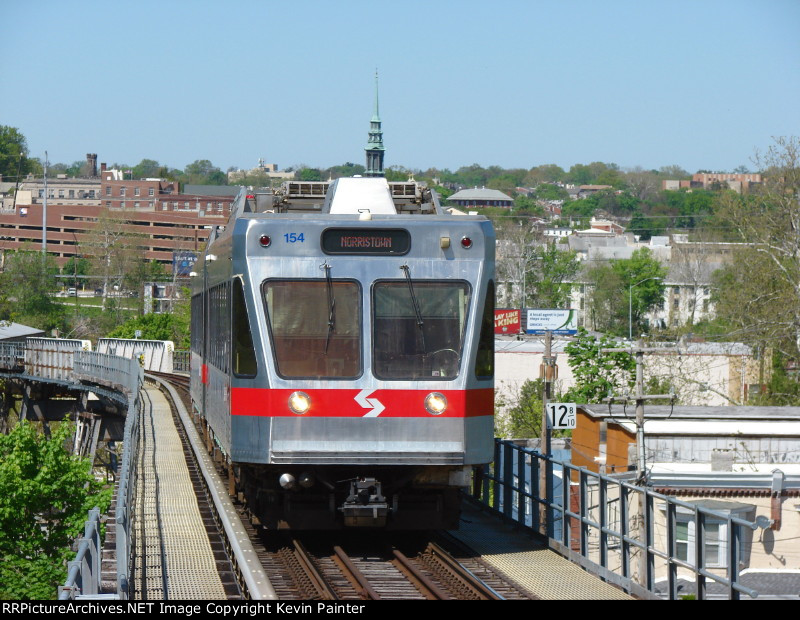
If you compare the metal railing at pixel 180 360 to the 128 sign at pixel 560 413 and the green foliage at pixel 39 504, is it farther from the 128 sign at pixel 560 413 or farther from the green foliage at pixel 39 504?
the 128 sign at pixel 560 413

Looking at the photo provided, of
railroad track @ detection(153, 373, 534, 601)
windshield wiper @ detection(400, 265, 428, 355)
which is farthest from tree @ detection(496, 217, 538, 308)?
windshield wiper @ detection(400, 265, 428, 355)

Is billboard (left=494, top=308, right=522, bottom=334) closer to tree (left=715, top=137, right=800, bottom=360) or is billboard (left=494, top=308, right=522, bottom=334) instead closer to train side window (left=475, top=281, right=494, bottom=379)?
tree (left=715, top=137, right=800, bottom=360)

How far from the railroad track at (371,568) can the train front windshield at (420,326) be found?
1825 millimetres

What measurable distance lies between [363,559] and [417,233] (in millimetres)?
3210

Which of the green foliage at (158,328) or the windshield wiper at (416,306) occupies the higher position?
the windshield wiper at (416,306)

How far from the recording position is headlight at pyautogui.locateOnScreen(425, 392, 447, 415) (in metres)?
12.2

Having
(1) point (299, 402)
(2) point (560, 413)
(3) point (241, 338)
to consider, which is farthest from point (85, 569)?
(2) point (560, 413)

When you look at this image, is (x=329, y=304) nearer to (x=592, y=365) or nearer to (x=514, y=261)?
(x=592, y=365)

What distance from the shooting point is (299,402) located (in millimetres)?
12062

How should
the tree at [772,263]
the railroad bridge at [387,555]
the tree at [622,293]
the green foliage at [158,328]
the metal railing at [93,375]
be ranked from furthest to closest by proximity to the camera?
the tree at [622,293]
the green foliage at [158,328]
the tree at [772,263]
the railroad bridge at [387,555]
the metal railing at [93,375]

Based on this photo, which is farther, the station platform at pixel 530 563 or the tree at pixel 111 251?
the tree at pixel 111 251

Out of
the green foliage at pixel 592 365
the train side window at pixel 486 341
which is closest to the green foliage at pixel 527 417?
the green foliage at pixel 592 365

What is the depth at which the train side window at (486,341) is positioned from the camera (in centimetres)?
1227

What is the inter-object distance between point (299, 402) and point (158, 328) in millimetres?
63670
